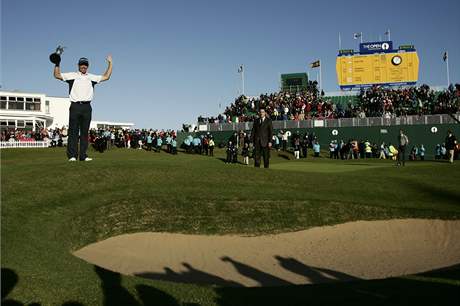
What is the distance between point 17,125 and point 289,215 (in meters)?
53.5

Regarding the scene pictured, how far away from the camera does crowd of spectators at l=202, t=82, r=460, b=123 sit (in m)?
42.5

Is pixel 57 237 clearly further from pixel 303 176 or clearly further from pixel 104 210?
pixel 303 176

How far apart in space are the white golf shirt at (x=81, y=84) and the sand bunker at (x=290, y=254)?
4094mm

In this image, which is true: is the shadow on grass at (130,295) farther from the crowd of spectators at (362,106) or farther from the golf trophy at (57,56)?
the crowd of spectators at (362,106)

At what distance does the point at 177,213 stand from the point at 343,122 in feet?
114

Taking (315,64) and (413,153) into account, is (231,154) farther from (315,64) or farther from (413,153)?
(315,64)

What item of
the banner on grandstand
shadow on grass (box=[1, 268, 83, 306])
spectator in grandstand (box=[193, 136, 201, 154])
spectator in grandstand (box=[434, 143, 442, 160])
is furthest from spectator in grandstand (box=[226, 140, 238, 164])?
the banner on grandstand

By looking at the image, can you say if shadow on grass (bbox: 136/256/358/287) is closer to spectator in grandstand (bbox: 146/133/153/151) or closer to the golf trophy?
the golf trophy

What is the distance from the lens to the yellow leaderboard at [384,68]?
52188 mm

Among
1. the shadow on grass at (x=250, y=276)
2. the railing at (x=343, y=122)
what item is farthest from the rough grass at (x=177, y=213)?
the railing at (x=343, y=122)

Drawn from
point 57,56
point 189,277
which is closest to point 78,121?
point 57,56

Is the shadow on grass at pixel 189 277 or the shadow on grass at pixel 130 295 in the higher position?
the shadow on grass at pixel 130 295

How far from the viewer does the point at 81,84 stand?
11219 mm

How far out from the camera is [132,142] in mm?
38125
